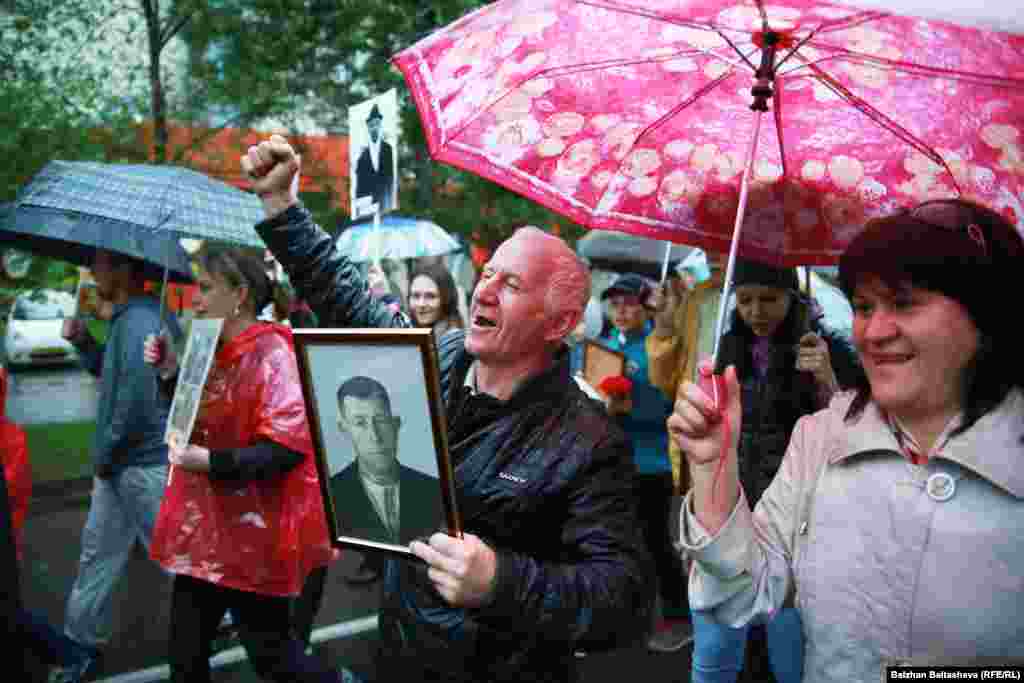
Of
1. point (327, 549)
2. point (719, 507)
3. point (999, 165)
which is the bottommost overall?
point (327, 549)

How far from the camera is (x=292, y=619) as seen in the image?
13.8 feet

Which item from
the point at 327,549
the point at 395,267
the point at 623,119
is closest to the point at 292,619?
the point at 327,549

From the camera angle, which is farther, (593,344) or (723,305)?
(593,344)

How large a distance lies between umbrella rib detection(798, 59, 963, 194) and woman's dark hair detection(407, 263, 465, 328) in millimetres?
3326

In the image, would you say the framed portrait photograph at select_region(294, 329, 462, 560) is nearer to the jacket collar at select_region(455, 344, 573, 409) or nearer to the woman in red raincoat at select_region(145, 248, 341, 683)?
the jacket collar at select_region(455, 344, 573, 409)

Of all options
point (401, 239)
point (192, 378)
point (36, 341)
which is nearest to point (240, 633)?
point (192, 378)

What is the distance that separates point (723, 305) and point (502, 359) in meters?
0.57

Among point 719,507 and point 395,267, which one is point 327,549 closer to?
point 719,507

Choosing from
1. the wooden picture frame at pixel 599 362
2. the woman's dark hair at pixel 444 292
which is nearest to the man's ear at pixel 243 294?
the woman's dark hair at pixel 444 292

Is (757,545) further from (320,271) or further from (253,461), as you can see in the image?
(253,461)

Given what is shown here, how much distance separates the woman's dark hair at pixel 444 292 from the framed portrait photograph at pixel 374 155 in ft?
2.88

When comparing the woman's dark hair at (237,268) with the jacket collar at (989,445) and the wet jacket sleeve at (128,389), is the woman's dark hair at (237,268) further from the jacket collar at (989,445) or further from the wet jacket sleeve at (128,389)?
the jacket collar at (989,445)

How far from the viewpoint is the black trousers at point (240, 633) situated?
3.11 meters

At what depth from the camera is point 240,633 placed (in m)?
3.29
